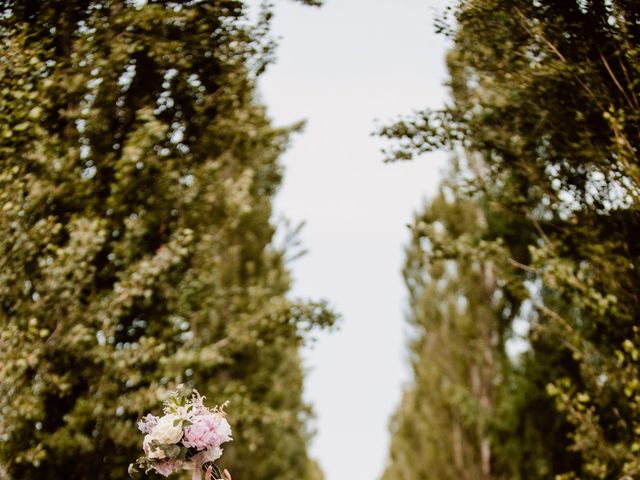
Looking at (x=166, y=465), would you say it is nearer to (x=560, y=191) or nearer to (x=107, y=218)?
(x=107, y=218)

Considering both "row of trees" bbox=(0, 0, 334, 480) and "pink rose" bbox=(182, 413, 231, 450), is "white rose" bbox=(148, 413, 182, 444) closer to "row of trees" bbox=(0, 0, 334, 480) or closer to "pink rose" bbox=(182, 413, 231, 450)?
"pink rose" bbox=(182, 413, 231, 450)

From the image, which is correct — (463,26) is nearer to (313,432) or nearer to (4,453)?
(4,453)

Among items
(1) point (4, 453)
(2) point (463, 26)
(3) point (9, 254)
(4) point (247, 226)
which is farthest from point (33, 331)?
(4) point (247, 226)

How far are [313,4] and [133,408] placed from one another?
15.2 ft

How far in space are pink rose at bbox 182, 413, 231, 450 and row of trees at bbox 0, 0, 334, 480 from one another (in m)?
2.22

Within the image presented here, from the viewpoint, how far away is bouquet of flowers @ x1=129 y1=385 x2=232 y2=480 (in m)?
3.75

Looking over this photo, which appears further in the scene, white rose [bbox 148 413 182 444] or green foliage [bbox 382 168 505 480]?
green foliage [bbox 382 168 505 480]

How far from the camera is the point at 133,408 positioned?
6.61 m

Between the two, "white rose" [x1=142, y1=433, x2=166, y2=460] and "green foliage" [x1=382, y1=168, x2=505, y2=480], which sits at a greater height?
"white rose" [x1=142, y1=433, x2=166, y2=460]

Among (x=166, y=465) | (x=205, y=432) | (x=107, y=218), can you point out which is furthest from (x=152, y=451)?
(x=107, y=218)

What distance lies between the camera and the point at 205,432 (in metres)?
3.80

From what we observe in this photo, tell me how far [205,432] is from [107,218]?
367 cm

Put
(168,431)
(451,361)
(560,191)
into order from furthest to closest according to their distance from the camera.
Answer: (451,361) → (560,191) → (168,431)

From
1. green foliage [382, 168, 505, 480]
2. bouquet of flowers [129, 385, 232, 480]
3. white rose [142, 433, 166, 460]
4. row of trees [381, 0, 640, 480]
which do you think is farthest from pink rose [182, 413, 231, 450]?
green foliage [382, 168, 505, 480]
